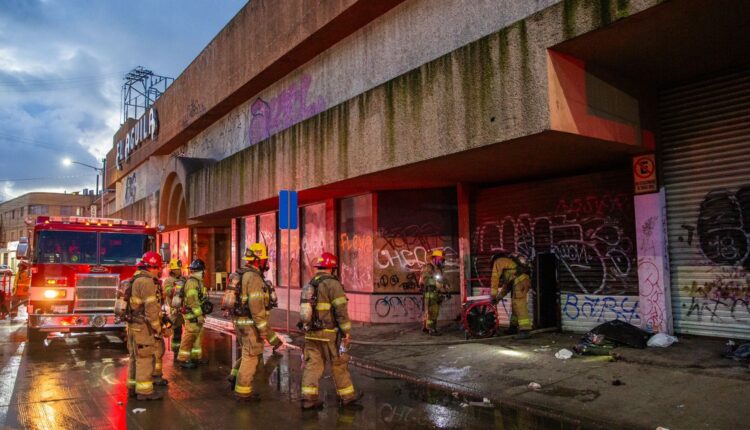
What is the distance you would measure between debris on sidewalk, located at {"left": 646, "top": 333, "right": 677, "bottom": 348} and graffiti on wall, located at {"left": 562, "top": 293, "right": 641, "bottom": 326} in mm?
823

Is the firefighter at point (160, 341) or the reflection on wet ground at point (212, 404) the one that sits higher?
the firefighter at point (160, 341)

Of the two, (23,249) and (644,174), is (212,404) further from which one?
(644,174)

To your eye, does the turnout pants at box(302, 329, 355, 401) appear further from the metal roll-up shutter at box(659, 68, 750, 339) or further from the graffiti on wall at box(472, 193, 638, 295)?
the metal roll-up shutter at box(659, 68, 750, 339)

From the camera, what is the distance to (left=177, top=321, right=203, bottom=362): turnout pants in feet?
29.6

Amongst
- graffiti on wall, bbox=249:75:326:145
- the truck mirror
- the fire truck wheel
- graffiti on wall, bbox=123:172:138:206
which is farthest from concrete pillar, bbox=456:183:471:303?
graffiti on wall, bbox=123:172:138:206

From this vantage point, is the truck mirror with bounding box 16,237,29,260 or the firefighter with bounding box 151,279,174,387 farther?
the truck mirror with bounding box 16,237,29,260

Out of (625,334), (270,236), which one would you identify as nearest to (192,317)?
(625,334)

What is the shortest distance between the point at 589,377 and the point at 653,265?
2.87 meters

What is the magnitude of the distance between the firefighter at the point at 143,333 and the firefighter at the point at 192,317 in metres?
1.35

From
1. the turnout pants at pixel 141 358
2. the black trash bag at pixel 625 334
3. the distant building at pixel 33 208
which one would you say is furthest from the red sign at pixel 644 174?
the distant building at pixel 33 208

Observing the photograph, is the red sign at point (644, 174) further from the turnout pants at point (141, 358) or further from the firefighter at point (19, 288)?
the firefighter at point (19, 288)

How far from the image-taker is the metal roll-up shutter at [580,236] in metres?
9.73

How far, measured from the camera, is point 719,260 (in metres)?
8.57

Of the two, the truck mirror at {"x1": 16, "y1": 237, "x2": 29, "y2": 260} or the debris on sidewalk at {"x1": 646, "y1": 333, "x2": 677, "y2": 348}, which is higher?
the truck mirror at {"x1": 16, "y1": 237, "x2": 29, "y2": 260}
